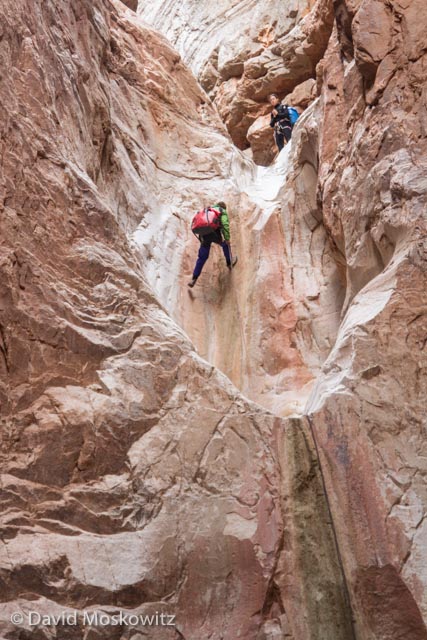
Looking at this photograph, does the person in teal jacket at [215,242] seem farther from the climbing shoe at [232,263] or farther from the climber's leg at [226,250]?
the climbing shoe at [232,263]

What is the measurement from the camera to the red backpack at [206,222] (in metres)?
10.7

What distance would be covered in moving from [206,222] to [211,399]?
4785mm

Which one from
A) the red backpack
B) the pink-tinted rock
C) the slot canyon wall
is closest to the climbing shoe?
the red backpack

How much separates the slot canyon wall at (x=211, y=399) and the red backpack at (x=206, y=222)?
4.76ft

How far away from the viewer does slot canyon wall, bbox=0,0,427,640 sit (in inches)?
218

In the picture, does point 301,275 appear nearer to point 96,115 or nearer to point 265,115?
point 96,115

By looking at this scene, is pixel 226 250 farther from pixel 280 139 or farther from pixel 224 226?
pixel 280 139

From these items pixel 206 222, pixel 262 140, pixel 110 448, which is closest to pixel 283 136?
pixel 262 140

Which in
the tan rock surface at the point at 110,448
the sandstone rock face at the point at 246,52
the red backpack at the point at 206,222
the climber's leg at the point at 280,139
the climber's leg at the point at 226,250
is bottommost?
the tan rock surface at the point at 110,448

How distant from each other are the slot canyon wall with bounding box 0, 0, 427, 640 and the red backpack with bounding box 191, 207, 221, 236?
1452mm

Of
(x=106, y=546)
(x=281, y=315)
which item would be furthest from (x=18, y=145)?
(x=281, y=315)

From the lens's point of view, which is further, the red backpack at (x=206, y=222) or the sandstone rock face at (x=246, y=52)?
the sandstone rock face at (x=246, y=52)

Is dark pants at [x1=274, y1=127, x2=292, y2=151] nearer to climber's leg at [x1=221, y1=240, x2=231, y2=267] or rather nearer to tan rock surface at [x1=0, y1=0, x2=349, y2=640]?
climber's leg at [x1=221, y1=240, x2=231, y2=267]

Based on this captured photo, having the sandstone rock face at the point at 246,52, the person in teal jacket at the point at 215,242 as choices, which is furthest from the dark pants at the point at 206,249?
the sandstone rock face at the point at 246,52
